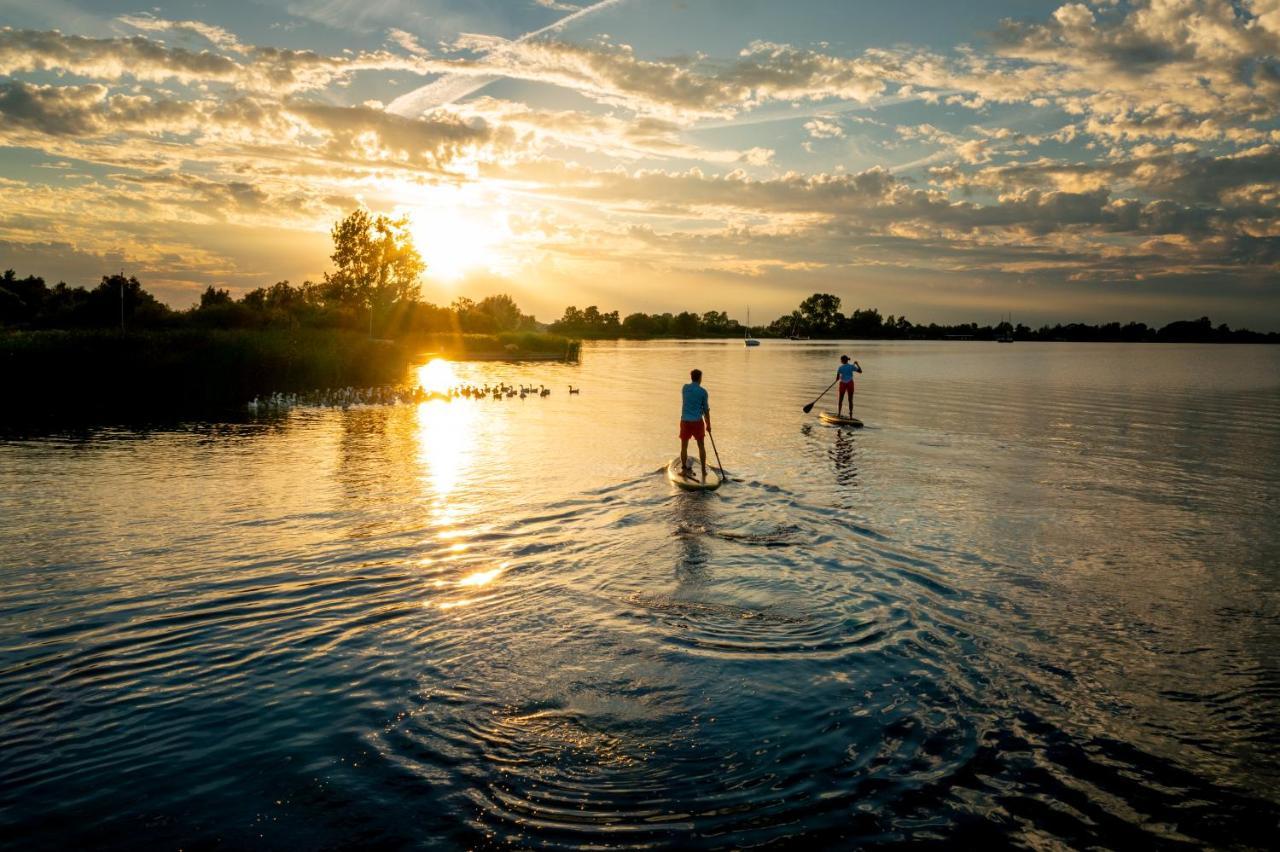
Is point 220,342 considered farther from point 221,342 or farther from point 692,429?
point 692,429

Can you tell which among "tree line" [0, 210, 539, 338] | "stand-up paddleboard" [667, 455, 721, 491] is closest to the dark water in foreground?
"stand-up paddleboard" [667, 455, 721, 491]

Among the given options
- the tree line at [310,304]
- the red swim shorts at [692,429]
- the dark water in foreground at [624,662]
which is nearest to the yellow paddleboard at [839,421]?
the dark water in foreground at [624,662]

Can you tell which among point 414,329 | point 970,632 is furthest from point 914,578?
point 414,329

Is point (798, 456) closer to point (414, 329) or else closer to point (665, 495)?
point (665, 495)

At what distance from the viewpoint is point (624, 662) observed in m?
10.5

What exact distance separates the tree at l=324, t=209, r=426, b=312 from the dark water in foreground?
103874 mm

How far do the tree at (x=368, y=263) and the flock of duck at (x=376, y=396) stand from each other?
7258 cm

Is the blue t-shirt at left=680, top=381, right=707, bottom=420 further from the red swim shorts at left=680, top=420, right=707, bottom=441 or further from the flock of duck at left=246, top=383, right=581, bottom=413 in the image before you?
the flock of duck at left=246, top=383, right=581, bottom=413

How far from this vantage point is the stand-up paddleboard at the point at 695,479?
22.8 m

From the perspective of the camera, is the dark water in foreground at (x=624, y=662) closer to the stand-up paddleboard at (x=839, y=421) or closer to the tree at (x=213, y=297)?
the stand-up paddleboard at (x=839, y=421)

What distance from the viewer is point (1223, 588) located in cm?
1462

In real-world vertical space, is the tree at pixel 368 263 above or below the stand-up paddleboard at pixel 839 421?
above

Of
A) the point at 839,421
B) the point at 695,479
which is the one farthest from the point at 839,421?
the point at 695,479

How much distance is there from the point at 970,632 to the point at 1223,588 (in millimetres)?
6608
